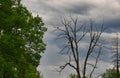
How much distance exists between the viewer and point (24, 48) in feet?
167

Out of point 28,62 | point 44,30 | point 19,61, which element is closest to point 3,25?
point 19,61

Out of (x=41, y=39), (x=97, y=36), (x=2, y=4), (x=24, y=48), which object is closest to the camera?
(x=97, y=36)

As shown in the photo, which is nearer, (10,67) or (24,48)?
(10,67)

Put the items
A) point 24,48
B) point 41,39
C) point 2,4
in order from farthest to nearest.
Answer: point 41,39, point 24,48, point 2,4

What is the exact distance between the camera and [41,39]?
55.5m

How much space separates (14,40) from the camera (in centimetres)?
4641

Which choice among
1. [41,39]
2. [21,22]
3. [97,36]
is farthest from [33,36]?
[97,36]

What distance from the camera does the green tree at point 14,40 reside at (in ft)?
150

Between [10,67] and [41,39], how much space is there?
1001 cm

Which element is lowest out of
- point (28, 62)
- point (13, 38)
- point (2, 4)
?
point (28, 62)

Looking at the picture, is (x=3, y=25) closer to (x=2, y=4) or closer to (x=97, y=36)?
(x=2, y=4)

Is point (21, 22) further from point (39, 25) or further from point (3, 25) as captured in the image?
point (39, 25)

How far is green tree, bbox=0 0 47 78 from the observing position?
45.6 metres

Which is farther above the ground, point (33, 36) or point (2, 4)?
point (2, 4)
